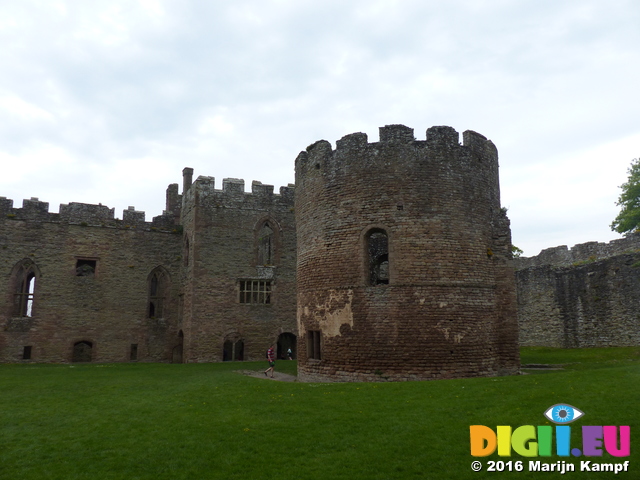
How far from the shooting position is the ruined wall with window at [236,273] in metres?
26.4

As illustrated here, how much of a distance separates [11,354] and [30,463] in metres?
21.3

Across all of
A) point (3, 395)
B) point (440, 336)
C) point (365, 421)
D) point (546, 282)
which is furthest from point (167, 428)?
point (546, 282)

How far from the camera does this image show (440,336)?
14.4 m

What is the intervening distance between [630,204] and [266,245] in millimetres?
22839

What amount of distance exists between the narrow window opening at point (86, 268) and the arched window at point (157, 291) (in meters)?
3.19

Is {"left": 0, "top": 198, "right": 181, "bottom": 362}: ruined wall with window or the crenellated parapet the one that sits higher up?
the crenellated parapet

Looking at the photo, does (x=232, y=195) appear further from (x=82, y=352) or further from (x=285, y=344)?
(x=82, y=352)

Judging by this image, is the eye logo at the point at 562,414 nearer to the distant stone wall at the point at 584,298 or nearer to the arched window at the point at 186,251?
the distant stone wall at the point at 584,298

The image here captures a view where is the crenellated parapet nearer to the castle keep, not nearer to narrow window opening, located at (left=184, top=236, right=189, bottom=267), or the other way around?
narrow window opening, located at (left=184, top=236, right=189, bottom=267)

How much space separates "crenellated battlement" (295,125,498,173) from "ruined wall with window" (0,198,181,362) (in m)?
16.2

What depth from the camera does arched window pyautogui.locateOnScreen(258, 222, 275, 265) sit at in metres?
28.8

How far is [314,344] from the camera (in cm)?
1638

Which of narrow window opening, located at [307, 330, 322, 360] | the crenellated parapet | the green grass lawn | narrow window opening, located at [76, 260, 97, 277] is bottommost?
the green grass lawn

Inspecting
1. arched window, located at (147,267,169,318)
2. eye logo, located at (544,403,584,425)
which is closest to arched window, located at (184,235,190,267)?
arched window, located at (147,267,169,318)
